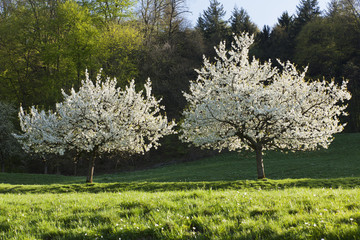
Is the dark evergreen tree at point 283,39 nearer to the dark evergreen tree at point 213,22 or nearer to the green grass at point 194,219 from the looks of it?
the dark evergreen tree at point 213,22

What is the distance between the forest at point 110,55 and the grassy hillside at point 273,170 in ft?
28.3

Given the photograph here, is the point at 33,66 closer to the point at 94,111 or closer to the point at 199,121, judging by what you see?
the point at 94,111

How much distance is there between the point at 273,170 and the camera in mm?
30984

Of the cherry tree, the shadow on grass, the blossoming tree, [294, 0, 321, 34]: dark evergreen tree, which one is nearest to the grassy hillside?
the cherry tree

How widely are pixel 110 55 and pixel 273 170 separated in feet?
111

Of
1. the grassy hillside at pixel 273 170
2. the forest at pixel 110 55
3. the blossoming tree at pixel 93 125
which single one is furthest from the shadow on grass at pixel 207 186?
the forest at pixel 110 55

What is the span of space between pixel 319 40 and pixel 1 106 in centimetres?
6070

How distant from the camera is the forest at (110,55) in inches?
1860

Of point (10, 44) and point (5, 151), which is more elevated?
point (10, 44)

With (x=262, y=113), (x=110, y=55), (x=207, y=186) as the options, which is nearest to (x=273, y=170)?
(x=262, y=113)

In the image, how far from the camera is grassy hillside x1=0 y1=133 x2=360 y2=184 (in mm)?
27141

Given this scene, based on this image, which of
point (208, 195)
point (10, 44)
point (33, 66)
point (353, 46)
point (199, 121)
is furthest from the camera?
point (353, 46)

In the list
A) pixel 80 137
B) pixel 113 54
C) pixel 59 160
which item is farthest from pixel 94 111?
pixel 113 54

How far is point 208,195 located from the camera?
8508mm
